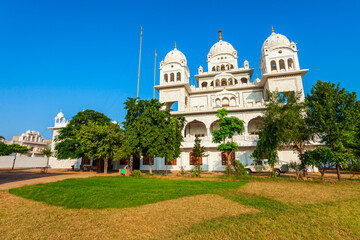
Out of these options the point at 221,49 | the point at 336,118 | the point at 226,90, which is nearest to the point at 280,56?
the point at 226,90

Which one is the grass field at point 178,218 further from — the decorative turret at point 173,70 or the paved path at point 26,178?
the decorative turret at point 173,70

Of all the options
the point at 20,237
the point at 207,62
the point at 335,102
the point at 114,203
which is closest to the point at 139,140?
the point at 114,203

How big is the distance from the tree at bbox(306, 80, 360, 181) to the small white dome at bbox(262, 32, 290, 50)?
19.8 metres

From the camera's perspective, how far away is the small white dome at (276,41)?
3241 centimetres

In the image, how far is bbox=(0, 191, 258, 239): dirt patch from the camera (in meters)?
4.48

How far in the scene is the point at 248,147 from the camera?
24.3m

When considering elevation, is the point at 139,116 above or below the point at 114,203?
above

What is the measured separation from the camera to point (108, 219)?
17.8 feet

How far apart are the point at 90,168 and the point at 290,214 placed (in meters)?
27.4

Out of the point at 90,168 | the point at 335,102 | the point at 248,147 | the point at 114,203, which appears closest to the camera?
the point at 114,203

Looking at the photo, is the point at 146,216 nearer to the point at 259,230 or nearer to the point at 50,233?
the point at 50,233

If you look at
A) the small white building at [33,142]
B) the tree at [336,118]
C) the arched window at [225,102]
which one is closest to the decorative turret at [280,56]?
the arched window at [225,102]

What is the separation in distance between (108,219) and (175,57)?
34034 millimetres

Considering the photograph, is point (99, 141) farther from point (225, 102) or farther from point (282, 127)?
A: point (225, 102)
